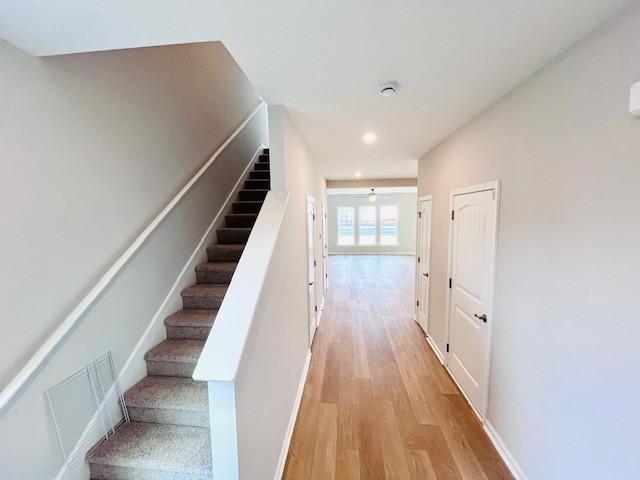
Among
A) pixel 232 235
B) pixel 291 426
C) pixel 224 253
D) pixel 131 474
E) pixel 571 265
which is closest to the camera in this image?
pixel 571 265

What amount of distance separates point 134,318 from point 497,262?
263 centimetres

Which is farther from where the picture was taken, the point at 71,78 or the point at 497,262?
the point at 497,262

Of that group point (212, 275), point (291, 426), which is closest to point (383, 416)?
point (291, 426)

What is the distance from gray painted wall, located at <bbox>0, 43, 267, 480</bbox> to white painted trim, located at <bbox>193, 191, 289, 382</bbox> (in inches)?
33.7

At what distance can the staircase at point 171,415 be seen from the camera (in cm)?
146

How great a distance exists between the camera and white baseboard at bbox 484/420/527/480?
68.1 inches

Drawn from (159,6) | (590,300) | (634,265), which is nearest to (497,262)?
(590,300)

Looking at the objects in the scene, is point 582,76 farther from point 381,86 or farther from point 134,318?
point 134,318

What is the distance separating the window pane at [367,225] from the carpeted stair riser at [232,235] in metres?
8.54

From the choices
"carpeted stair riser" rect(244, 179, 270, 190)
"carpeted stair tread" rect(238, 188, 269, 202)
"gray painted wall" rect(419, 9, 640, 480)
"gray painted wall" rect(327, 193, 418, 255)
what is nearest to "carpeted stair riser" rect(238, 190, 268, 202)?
"carpeted stair tread" rect(238, 188, 269, 202)

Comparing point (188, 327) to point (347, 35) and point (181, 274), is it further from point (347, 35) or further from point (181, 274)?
point (347, 35)

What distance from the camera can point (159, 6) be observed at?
97 cm

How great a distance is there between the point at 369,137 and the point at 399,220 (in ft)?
28.2

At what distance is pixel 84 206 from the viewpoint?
1.52 meters
